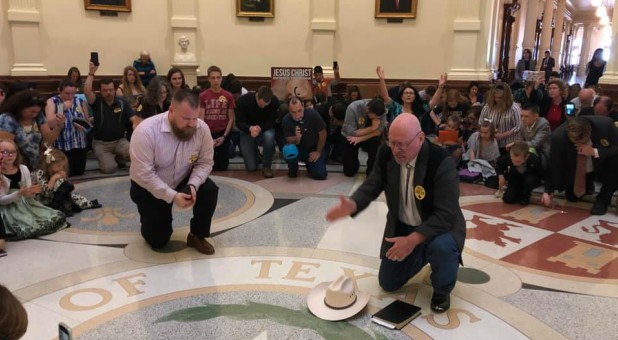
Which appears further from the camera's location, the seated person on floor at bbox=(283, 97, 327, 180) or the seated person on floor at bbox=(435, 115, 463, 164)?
the seated person on floor at bbox=(435, 115, 463, 164)

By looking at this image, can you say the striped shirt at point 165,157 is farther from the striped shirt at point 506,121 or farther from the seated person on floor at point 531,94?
the seated person on floor at point 531,94

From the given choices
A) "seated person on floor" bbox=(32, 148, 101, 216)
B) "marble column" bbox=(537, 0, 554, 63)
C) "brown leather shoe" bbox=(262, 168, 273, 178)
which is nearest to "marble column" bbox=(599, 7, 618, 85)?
"brown leather shoe" bbox=(262, 168, 273, 178)

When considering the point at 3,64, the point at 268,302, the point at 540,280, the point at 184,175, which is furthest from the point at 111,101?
the point at 540,280

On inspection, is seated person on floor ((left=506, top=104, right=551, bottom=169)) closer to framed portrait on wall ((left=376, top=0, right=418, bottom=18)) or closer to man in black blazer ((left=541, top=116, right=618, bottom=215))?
man in black blazer ((left=541, top=116, right=618, bottom=215))

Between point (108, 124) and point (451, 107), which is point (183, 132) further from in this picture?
point (451, 107)

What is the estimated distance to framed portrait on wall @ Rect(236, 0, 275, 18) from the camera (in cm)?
1020

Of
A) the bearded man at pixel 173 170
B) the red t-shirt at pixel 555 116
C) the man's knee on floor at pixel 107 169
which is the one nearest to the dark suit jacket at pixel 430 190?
the bearded man at pixel 173 170

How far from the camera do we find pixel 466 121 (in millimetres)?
7570

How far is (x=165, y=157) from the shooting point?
3.79 metres

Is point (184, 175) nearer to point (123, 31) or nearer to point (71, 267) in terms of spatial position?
point (71, 267)

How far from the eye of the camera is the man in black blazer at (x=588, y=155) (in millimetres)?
5184

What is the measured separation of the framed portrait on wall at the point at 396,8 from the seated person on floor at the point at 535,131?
4813 millimetres

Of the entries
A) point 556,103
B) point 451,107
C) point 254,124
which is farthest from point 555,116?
point 254,124

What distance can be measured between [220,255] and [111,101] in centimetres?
359
